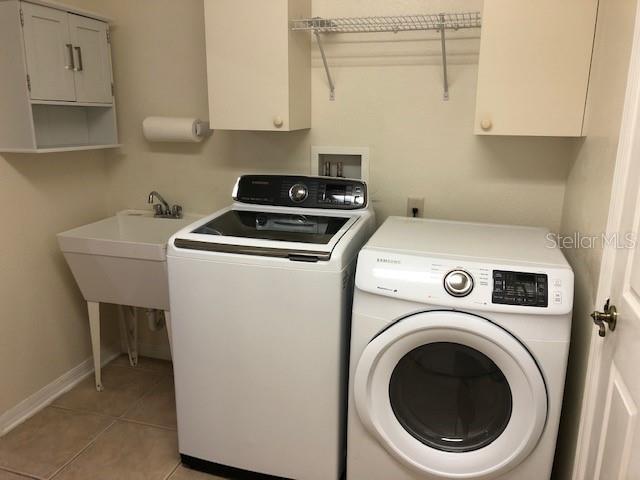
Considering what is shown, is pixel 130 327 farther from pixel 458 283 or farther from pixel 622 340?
pixel 622 340

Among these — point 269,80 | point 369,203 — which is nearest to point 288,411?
point 369,203

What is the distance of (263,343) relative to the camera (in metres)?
1.76

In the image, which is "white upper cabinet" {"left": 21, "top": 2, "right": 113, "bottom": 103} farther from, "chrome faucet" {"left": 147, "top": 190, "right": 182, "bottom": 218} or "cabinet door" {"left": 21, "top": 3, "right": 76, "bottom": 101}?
"chrome faucet" {"left": 147, "top": 190, "right": 182, "bottom": 218}

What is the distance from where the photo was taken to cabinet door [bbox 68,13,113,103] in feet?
7.41

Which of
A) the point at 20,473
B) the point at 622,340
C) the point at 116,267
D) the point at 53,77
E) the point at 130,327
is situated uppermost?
the point at 53,77

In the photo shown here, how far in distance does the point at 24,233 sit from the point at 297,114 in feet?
4.33

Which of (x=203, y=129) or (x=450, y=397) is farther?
(x=203, y=129)

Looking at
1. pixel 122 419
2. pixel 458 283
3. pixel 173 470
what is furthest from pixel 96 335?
pixel 458 283

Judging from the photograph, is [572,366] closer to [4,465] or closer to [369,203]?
[369,203]

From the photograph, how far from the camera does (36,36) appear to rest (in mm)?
2055

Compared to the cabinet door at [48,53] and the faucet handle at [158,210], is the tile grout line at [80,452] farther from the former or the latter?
the cabinet door at [48,53]

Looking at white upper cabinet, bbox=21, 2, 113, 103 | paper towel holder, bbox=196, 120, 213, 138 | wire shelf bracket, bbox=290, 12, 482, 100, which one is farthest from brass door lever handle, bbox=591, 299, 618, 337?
white upper cabinet, bbox=21, 2, 113, 103

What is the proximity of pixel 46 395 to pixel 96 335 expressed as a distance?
1.20 ft

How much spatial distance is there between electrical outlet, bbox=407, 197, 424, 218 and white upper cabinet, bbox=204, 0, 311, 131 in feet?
2.00
